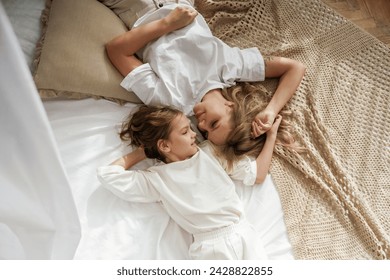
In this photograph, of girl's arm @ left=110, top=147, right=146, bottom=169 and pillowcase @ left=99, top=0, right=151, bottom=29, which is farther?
pillowcase @ left=99, top=0, right=151, bottom=29

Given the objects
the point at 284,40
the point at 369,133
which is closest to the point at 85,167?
the point at 284,40

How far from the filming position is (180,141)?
1.19 m

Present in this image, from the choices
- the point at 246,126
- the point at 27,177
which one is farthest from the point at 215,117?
the point at 27,177

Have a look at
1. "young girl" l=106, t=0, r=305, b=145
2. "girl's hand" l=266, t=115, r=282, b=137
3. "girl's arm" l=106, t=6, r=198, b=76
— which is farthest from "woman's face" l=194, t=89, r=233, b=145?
"girl's arm" l=106, t=6, r=198, b=76

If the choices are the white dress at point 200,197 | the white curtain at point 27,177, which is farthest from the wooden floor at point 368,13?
the white curtain at point 27,177

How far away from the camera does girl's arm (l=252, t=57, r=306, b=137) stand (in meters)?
1.28

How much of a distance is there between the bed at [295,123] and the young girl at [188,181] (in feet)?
0.14

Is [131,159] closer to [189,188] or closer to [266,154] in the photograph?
[189,188]

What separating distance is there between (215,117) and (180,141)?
0.43 feet

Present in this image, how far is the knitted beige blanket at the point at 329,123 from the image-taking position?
1215 mm

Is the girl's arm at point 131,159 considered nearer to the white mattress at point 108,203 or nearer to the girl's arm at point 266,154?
the white mattress at point 108,203

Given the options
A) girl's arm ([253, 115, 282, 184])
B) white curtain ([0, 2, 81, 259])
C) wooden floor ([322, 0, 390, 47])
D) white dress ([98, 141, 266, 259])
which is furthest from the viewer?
wooden floor ([322, 0, 390, 47])

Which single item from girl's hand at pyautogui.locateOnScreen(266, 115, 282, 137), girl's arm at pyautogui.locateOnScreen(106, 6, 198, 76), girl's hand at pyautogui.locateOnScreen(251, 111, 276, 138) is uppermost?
girl's arm at pyautogui.locateOnScreen(106, 6, 198, 76)

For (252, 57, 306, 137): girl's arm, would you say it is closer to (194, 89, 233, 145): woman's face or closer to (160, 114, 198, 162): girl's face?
(194, 89, 233, 145): woman's face
